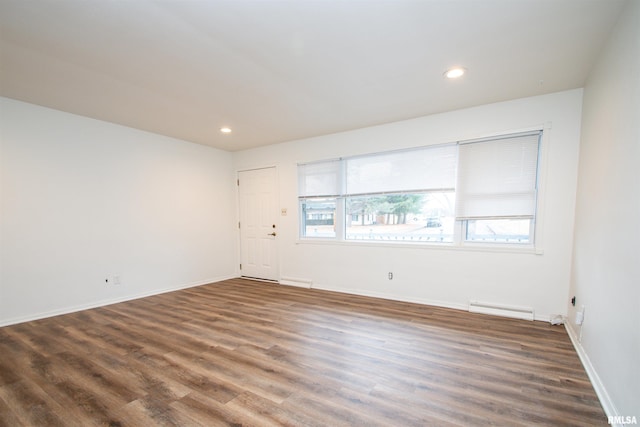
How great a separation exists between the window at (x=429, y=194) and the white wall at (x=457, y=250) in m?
0.15

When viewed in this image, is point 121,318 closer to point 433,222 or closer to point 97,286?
point 97,286

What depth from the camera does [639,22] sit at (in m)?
1.50

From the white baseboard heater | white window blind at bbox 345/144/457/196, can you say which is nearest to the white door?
white window blind at bbox 345/144/457/196

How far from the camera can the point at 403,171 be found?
3.94 meters

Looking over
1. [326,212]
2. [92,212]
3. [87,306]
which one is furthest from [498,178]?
[87,306]

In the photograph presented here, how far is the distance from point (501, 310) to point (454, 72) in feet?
9.12

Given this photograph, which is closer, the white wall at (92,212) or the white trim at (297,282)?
the white wall at (92,212)

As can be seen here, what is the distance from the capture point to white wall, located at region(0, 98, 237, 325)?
3184 mm

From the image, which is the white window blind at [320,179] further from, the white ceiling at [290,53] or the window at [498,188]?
the window at [498,188]

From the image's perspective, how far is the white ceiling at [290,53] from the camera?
68.8 inches

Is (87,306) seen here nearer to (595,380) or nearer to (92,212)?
(92,212)

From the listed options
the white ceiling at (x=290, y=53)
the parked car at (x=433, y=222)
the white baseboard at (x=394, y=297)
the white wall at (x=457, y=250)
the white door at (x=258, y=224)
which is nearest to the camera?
the white ceiling at (x=290, y=53)

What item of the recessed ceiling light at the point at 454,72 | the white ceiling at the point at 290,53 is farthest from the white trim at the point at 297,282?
the recessed ceiling light at the point at 454,72

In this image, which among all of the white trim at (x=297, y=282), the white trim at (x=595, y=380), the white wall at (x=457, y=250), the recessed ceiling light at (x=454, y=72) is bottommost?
the white trim at (x=297, y=282)
